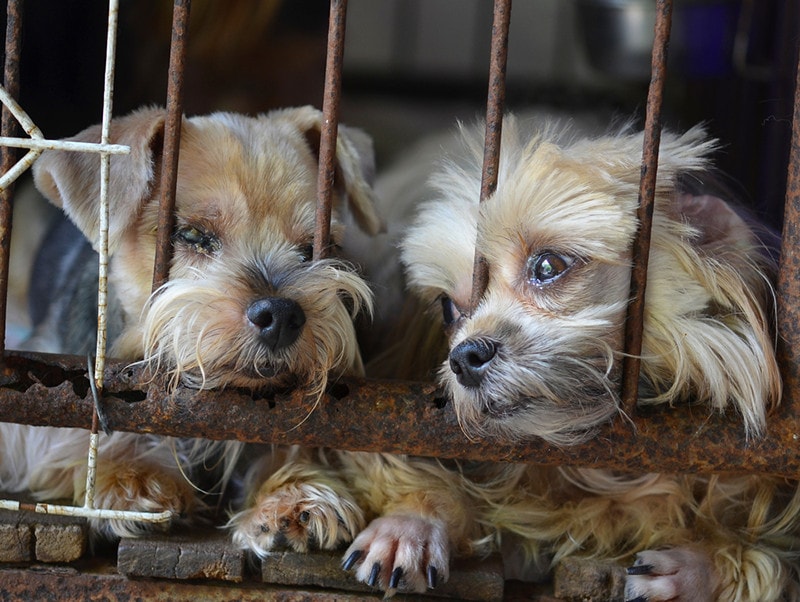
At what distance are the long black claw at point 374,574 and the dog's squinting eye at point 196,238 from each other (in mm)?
847

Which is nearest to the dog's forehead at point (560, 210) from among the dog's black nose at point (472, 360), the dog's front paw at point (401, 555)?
the dog's black nose at point (472, 360)

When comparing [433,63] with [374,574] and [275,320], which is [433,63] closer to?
[275,320]

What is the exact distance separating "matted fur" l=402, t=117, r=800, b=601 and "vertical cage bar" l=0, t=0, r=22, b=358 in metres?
0.93

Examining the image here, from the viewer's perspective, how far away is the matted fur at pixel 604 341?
1920mm

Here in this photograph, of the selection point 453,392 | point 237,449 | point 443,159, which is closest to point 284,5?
point 443,159

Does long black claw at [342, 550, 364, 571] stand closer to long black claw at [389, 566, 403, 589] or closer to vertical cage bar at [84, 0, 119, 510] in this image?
long black claw at [389, 566, 403, 589]

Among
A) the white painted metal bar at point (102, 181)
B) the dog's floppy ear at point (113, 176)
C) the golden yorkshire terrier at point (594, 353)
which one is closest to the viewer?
the white painted metal bar at point (102, 181)

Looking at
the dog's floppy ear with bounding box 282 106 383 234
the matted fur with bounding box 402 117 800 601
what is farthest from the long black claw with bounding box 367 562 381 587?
the dog's floppy ear with bounding box 282 106 383 234

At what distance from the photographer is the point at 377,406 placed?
6.31 feet

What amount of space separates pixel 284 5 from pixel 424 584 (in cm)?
409

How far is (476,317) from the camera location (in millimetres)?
2062

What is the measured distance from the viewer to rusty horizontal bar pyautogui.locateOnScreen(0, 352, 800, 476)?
189 centimetres

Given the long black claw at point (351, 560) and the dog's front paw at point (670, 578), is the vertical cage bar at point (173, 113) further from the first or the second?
the dog's front paw at point (670, 578)

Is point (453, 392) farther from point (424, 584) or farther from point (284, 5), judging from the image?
point (284, 5)
